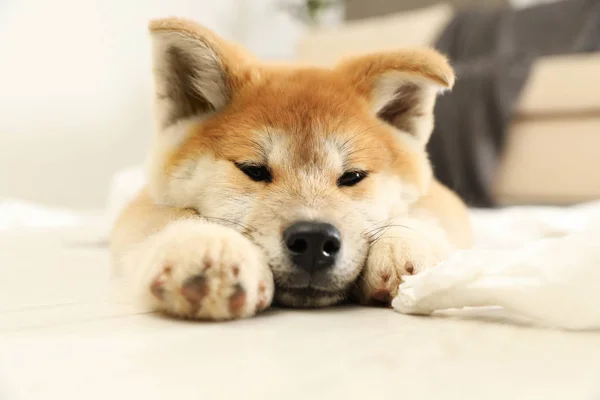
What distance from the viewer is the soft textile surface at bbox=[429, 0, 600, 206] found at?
362 centimetres

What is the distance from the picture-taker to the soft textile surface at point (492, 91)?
362 cm

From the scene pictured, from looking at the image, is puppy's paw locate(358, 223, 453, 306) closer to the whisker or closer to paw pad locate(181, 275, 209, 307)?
the whisker

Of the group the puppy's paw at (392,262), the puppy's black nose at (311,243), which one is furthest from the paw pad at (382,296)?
the puppy's black nose at (311,243)

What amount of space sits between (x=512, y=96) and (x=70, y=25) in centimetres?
320

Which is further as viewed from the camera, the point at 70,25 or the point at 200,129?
the point at 70,25

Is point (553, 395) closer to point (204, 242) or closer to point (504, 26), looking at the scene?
point (204, 242)

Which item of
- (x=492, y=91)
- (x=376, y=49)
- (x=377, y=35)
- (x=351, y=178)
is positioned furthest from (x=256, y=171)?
(x=377, y=35)

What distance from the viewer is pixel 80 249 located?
1988 mm

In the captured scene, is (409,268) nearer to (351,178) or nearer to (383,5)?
(351,178)

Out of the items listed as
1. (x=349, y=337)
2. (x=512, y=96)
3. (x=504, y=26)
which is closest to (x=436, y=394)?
(x=349, y=337)

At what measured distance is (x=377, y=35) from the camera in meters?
4.63

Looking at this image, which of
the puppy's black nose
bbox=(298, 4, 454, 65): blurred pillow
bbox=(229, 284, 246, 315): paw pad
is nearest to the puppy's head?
the puppy's black nose

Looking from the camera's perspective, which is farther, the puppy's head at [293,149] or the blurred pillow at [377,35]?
the blurred pillow at [377,35]

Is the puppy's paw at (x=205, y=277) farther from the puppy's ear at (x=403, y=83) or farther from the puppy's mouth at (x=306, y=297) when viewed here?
the puppy's ear at (x=403, y=83)
